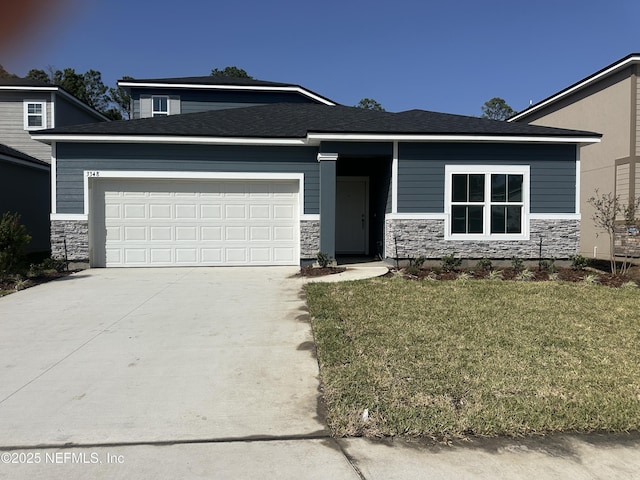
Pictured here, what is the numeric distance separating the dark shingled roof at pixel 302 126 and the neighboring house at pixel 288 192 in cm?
8

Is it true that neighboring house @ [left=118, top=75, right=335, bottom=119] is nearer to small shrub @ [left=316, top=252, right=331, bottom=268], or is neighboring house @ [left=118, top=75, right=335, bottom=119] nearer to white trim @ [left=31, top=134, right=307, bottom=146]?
white trim @ [left=31, top=134, right=307, bottom=146]

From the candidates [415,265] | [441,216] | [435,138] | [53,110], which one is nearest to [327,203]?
[415,265]

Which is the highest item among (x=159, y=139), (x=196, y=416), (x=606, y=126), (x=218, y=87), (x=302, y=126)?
(x=218, y=87)

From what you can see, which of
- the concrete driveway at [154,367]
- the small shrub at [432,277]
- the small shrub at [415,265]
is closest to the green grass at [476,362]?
the concrete driveway at [154,367]

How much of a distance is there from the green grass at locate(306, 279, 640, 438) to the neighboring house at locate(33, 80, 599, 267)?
12.5ft

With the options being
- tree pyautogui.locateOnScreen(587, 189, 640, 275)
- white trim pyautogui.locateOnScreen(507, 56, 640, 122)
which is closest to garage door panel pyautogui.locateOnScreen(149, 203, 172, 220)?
tree pyautogui.locateOnScreen(587, 189, 640, 275)

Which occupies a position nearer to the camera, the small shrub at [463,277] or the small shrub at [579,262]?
the small shrub at [463,277]

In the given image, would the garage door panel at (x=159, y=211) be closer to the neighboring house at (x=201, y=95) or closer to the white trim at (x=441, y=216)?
the white trim at (x=441, y=216)

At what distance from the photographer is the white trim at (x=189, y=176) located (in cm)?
1137

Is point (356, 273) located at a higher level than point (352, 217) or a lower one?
lower

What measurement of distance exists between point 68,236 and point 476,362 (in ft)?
34.6

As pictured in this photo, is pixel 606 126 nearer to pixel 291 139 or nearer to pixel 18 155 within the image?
pixel 291 139

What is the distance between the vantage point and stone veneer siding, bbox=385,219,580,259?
1150 centimetres

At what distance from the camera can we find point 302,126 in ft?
40.3
